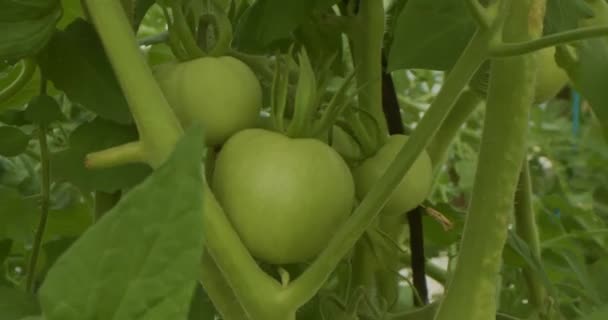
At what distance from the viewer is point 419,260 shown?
20.7 inches

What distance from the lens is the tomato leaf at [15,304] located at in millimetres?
361

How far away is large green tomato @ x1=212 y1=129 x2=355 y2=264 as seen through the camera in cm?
35

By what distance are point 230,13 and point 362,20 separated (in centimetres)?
8

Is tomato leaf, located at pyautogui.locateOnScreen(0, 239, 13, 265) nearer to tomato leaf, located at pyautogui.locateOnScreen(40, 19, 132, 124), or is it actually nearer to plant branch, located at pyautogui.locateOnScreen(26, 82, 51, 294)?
plant branch, located at pyautogui.locateOnScreen(26, 82, 51, 294)

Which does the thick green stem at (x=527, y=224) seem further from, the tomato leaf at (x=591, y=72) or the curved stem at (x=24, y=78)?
the curved stem at (x=24, y=78)

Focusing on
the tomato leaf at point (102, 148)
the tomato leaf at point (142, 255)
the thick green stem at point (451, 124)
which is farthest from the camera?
the thick green stem at point (451, 124)

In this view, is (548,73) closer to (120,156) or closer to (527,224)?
(527,224)

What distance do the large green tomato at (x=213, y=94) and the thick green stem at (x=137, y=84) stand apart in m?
0.05

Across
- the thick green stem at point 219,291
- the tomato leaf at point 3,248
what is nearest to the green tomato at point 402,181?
the thick green stem at point 219,291

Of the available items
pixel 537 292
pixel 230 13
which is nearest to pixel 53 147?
pixel 230 13

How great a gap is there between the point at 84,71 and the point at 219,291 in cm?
13

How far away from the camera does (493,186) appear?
1.14ft

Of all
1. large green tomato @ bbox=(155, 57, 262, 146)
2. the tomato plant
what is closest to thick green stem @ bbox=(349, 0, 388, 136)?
the tomato plant

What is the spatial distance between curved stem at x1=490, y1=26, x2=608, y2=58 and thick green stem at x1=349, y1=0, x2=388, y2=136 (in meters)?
0.16
